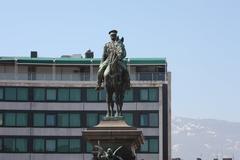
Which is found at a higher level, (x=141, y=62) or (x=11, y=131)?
(x=141, y=62)

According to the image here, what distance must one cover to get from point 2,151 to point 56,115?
8.06 meters

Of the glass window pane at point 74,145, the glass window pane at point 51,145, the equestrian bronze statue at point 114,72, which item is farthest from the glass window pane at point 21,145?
the equestrian bronze statue at point 114,72

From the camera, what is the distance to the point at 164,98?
129 metres

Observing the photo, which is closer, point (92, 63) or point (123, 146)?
point (123, 146)

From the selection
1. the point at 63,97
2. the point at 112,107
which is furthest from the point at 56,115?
the point at 112,107

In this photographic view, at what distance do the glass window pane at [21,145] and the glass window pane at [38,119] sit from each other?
8.11ft

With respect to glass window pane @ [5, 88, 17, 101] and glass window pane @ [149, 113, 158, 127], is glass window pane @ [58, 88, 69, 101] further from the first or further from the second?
glass window pane @ [149, 113, 158, 127]

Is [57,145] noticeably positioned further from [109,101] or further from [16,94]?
[109,101]

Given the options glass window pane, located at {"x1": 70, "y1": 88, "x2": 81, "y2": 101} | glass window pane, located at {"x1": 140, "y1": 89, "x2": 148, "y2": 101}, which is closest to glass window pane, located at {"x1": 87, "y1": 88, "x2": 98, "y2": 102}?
glass window pane, located at {"x1": 70, "y1": 88, "x2": 81, "y2": 101}

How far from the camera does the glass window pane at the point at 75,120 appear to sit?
127125mm

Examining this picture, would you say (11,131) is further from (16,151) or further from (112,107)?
(112,107)

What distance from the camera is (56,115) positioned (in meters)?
127

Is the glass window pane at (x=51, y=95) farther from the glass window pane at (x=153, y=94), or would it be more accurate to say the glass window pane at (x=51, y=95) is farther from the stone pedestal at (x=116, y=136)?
the stone pedestal at (x=116, y=136)

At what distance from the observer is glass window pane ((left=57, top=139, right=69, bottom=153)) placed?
415 feet
